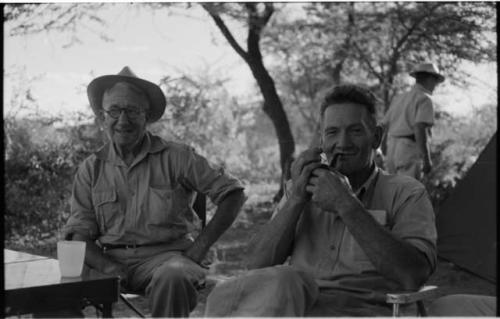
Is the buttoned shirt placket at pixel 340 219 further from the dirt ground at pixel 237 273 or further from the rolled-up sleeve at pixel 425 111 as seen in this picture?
the rolled-up sleeve at pixel 425 111

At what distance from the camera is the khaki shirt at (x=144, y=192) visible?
335cm

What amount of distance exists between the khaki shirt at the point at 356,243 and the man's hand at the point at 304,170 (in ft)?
0.38

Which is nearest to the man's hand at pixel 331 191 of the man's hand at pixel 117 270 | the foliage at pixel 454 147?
the man's hand at pixel 117 270

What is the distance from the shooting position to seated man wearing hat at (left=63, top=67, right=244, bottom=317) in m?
3.29

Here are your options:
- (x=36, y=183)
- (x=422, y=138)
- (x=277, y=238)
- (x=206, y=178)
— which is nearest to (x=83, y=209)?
(x=206, y=178)

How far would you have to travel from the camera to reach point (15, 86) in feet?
27.5

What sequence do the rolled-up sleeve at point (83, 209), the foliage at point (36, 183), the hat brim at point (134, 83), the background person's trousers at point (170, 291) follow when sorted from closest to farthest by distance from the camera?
the background person's trousers at point (170, 291) < the rolled-up sleeve at point (83, 209) < the hat brim at point (134, 83) < the foliage at point (36, 183)

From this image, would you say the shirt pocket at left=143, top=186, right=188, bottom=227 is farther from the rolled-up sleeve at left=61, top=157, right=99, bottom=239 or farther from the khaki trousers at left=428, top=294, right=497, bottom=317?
the khaki trousers at left=428, top=294, right=497, bottom=317

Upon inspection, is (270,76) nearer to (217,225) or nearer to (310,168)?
(217,225)

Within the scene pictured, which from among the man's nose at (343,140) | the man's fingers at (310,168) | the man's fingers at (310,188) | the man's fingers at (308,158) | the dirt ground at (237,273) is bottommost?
the dirt ground at (237,273)

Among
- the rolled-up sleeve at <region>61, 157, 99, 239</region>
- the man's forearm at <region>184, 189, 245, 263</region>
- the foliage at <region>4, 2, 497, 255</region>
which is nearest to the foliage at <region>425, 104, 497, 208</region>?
the foliage at <region>4, 2, 497, 255</region>

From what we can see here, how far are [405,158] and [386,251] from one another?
14.5 feet

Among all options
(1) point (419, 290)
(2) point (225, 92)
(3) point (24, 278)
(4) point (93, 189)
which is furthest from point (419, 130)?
(2) point (225, 92)

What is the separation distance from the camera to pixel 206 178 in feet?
11.2
